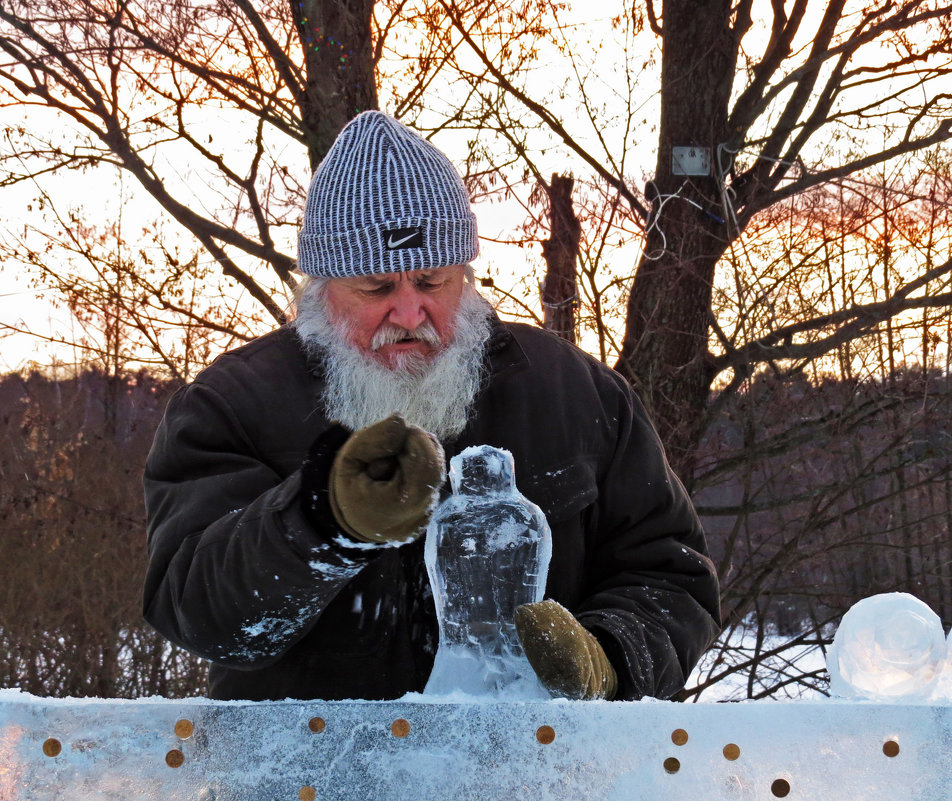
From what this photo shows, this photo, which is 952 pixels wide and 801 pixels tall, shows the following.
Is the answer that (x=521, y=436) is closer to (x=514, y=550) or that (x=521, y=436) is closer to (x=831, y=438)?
(x=514, y=550)

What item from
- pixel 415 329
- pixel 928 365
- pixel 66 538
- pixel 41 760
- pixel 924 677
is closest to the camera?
pixel 41 760

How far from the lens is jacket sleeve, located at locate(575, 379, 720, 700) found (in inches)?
74.5

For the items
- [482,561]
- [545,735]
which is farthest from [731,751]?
[482,561]

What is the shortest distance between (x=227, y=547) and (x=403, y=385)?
596 mm

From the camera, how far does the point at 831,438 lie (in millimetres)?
6406

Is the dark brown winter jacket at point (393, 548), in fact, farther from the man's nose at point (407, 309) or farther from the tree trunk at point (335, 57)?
the tree trunk at point (335, 57)

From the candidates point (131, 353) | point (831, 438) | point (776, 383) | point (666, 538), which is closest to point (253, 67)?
point (131, 353)

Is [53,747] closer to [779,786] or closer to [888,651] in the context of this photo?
[779,786]

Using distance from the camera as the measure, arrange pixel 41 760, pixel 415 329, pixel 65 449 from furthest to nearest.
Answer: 1. pixel 65 449
2. pixel 415 329
3. pixel 41 760

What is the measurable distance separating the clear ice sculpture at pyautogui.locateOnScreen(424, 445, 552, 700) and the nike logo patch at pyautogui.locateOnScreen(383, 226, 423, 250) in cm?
59

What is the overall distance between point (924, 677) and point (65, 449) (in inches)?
333

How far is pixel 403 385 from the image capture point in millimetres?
2055

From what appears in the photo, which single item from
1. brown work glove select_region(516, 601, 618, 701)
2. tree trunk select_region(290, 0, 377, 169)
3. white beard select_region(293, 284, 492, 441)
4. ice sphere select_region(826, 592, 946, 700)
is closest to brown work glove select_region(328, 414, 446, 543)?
brown work glove select_region(516, 601, 618, 701)

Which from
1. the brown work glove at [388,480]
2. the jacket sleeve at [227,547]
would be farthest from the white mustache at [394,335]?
the brown work glove at [388,480]
